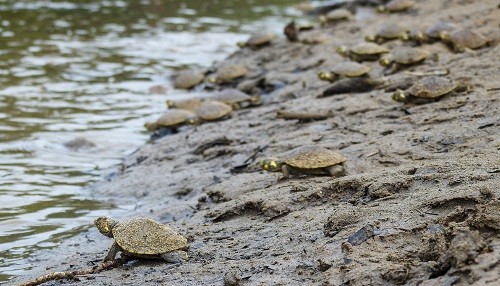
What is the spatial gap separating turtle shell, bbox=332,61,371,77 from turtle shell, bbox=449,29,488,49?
114 centimetres

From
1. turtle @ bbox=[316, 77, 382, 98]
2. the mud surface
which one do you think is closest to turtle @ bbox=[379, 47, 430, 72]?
the mud surface

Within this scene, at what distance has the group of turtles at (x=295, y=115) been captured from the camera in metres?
4.00

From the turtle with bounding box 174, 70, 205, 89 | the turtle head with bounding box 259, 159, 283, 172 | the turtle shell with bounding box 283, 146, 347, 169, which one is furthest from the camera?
the turtle with bounding box 174, 70, 205, 89

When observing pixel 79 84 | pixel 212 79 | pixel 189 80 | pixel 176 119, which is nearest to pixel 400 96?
pixel 176 119

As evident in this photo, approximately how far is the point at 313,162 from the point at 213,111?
2915 mm

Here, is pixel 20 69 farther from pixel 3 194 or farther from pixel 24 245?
pixel 24 245

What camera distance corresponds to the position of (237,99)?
8.18 meters

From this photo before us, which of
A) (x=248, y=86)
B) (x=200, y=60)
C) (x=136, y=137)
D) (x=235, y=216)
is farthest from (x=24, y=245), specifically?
(x=200, y=60)

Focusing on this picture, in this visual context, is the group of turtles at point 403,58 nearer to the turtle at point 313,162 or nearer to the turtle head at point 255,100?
the turtle head at point 255,100

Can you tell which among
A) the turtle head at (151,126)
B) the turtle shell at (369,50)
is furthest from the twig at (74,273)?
the turtle shell at (369,50)

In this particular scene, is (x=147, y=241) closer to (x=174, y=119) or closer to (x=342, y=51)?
(x=174, y=119)

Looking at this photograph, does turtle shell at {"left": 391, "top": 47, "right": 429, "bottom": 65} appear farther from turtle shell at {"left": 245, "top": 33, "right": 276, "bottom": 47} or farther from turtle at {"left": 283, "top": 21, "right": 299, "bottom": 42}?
turtle shell at {"left": 245, "top": 33, "right": 276, "bottom": 47}

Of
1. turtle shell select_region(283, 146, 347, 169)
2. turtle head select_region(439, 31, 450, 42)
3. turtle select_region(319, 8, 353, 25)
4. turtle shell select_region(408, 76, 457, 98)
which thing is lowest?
turtle select_region(319, 8, 353, 25)

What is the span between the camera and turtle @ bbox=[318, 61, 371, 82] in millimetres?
7590
